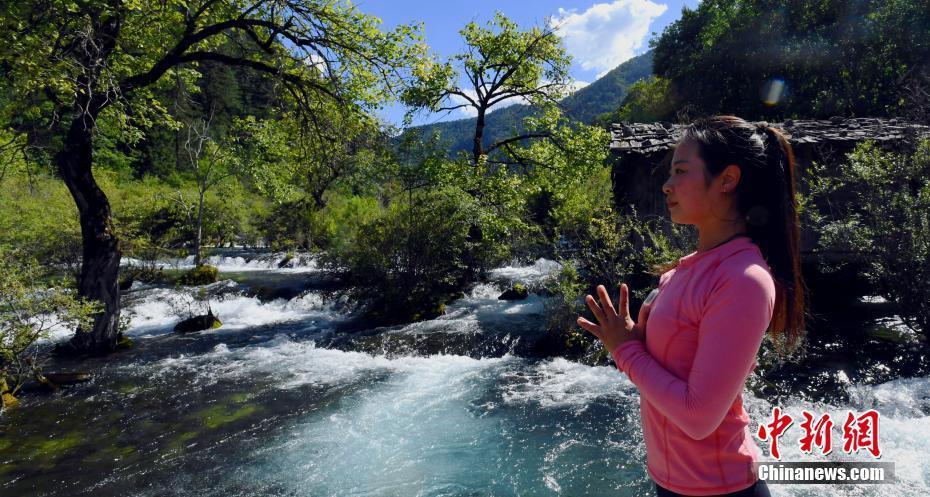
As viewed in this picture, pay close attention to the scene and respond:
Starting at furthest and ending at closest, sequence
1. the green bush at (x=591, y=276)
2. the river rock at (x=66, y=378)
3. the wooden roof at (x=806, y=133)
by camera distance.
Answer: the wooden roof at (x=806, y=133) < the green bush at (x=591, y=276) < the river rock at (x=66, y=378)

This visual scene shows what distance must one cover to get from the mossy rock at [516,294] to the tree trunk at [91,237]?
910cm

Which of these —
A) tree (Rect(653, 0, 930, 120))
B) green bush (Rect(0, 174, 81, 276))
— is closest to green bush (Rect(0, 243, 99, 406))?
green bush (Rect(0, 174, 81, 276))

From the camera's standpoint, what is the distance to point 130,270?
56.2 ft

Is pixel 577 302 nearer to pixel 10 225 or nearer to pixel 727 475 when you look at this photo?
pixel 727 475

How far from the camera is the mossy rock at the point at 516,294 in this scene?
14.1m

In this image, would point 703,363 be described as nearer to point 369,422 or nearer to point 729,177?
point 729,177

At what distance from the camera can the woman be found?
1398mm

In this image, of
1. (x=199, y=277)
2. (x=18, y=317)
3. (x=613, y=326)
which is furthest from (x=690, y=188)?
(x=199, y=277)

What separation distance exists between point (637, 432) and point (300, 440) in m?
4.36

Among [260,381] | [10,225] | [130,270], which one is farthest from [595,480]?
[10,225]

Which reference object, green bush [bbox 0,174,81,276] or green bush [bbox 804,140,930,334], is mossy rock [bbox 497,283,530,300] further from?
green bush [bbox 0,174,81,276]

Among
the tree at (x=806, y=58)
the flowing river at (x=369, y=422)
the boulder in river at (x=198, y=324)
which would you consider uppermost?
the tree at (x=806, y=58)

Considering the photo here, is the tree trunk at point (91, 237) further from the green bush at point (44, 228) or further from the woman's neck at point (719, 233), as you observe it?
the woman's neck at point (719, 233)

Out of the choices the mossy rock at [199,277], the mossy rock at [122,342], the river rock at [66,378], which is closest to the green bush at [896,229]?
the river rock at [66,378]
